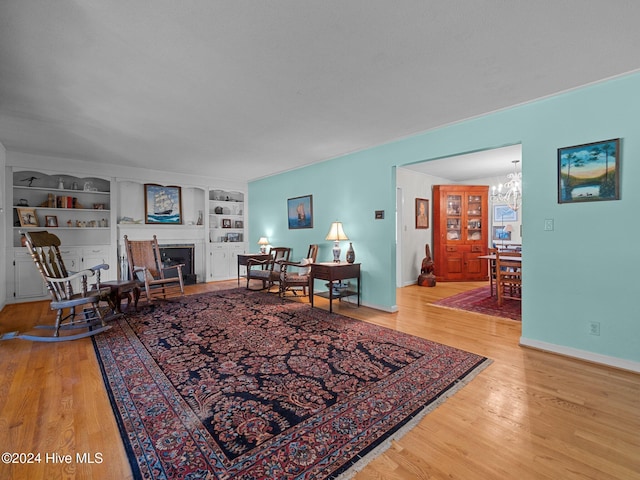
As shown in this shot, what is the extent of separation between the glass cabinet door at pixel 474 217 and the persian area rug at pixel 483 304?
197 cm

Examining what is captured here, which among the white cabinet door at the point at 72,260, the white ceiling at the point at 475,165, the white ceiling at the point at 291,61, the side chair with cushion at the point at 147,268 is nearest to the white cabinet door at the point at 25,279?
the white cabinet door at the point at 72,260

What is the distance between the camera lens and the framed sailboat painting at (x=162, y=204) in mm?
6441

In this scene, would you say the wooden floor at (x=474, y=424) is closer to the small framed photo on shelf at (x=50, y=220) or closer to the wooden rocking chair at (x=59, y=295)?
the wooden rocking chair at (x=59, y=295)

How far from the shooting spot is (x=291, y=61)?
229cm

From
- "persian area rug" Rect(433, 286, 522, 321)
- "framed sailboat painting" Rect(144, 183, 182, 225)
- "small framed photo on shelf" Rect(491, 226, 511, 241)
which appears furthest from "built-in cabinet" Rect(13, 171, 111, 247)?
"small framed photo on shelf" Rect(491, 226, 511, 241)

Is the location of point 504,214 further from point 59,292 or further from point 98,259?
point 98,259

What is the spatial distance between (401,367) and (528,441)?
996 millimetres

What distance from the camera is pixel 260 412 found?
76.3 inches

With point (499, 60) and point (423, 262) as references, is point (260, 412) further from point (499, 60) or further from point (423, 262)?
point (423, 262)

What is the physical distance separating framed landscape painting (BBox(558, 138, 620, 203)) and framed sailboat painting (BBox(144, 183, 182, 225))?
6883 millimetres

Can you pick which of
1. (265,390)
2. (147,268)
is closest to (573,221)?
(265,390)

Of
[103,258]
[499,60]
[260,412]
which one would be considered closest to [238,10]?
[499,60]

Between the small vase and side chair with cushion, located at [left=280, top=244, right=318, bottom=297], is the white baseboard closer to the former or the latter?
the small vase

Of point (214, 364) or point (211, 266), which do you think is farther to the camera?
point (211, 266)
